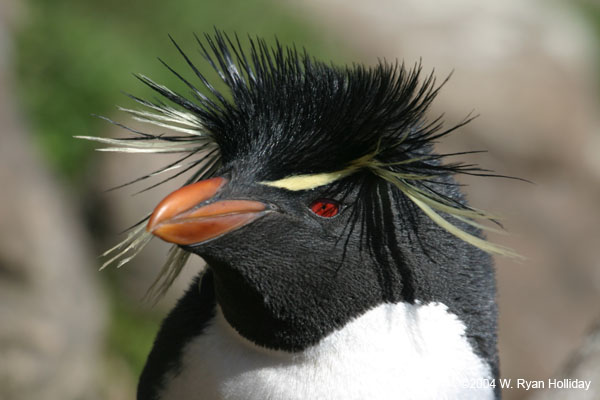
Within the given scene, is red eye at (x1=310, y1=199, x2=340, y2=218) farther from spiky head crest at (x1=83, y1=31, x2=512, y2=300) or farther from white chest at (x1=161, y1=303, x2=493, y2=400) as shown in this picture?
white chest at (x1=161, y1=303, x2=493, y2=400)

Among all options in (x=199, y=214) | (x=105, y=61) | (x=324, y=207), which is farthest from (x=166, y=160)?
(x=199, y=214)

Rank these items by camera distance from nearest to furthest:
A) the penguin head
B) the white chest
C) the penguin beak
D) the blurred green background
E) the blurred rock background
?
the penguin beak → the penguin head → the white chest → the blurred rock background → the blurred green background

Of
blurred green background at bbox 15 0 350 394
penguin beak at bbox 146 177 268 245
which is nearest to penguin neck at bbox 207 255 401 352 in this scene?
penguin beak at bbox 146 177 268 245

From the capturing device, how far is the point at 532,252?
287 inches

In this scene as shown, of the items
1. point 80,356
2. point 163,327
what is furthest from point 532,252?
point 163,327

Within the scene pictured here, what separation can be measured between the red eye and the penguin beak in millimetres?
143

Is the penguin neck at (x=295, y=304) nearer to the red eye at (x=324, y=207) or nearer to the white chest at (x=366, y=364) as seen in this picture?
the white chest at (x=366, y=364)

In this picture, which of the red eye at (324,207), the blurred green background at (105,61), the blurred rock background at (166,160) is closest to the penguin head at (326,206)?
the red eye at (324,207)

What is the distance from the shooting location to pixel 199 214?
179 cm

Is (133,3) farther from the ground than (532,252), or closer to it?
farther from the ground

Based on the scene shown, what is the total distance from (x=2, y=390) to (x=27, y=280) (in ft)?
2.11

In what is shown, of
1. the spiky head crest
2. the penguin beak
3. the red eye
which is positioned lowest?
the penguin beak

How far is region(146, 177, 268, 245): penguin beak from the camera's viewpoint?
5.75ft

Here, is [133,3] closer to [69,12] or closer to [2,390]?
[69,12]
